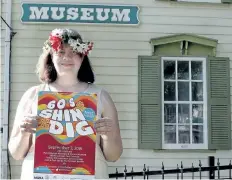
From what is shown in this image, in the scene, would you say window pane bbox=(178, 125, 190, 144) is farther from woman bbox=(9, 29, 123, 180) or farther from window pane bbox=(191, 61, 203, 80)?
woman bbox=(9, 29, 123, 180)

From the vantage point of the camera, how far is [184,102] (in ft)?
25.9

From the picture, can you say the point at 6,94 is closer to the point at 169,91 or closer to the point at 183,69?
the point at 169,91

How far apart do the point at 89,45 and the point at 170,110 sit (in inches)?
207

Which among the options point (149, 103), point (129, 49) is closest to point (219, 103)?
point (149, 103)

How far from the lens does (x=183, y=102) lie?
7.88 meters

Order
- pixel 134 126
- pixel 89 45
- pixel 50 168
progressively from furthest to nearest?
1. pixel 134 126
2. pixel 89 45
3. pixel 50 168

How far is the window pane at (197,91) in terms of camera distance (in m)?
7.93

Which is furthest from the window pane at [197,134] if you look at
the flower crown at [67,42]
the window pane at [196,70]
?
the flower crown at [67,42]

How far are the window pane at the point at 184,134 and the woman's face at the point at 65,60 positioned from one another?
5357mm

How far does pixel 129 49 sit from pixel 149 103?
3.24 ft

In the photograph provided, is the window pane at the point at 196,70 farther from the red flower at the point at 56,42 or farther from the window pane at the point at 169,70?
the red flower at the point at 56,42

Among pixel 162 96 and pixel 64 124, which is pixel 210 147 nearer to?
pixel 162 96

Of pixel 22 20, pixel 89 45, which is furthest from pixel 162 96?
pixel 89 45

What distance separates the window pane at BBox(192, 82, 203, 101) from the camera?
793 cm
